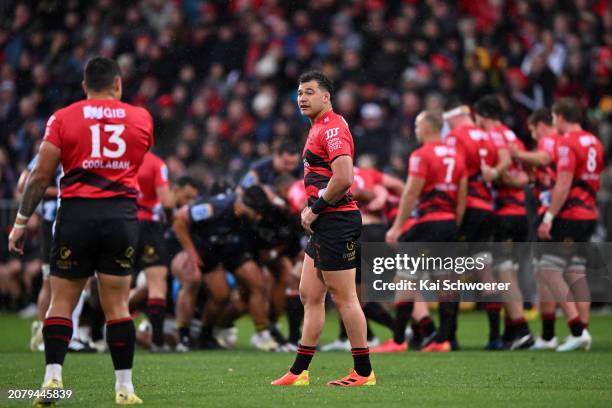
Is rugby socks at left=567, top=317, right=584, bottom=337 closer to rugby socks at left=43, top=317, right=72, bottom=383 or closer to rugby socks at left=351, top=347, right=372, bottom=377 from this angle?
rugby socks at left=351, top=347, right=372, bottom=377

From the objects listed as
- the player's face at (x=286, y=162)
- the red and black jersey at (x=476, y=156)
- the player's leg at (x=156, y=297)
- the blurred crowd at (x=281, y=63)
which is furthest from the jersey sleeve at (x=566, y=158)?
the blurred crowd at (x=281, y=63)

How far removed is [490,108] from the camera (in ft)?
41.9

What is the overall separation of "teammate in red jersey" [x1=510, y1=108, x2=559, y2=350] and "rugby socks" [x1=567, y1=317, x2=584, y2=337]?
28cm

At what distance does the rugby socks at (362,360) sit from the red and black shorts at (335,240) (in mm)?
656

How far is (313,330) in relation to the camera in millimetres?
8289

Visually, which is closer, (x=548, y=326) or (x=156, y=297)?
(x=156, y=297)

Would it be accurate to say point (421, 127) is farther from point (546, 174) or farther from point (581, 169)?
point (581, 169)

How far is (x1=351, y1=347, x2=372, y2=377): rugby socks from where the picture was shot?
8.22 metres

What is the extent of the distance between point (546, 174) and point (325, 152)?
536 centimetres

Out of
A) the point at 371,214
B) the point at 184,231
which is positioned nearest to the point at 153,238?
the point at 184,231

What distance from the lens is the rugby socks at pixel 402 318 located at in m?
12.1

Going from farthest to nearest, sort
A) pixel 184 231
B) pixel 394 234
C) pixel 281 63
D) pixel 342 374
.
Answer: pixel 281 63, pixel 184 231, pixel 394 234, pixel 342 374

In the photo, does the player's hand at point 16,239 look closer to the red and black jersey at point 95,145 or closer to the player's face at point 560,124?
the red and black jersey at point 95,145

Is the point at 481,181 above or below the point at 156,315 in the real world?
above
